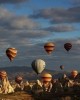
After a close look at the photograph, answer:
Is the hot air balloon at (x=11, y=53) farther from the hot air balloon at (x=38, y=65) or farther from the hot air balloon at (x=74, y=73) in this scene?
the hot air balloon at (x=74, y=73)

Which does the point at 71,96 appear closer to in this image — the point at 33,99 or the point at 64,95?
the point at 64,95

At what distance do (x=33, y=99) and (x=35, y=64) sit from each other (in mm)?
13369

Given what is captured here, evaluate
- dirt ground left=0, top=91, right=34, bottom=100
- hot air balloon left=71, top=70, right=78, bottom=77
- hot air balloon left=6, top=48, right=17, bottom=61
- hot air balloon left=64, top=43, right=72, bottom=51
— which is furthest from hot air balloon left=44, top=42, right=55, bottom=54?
hot air balloon left=71, top=70, right=78, bottom=77

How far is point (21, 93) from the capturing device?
329 ft

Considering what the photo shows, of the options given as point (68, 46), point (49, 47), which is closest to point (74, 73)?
point (68, 46)

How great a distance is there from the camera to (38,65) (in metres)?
106

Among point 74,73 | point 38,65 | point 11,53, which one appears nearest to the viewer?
point 38,65

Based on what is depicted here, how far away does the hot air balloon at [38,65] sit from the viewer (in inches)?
4163

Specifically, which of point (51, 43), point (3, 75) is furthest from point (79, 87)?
point (3, 75)

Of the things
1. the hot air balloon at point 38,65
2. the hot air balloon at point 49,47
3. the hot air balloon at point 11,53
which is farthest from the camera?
the hot air balloon at point 49,47

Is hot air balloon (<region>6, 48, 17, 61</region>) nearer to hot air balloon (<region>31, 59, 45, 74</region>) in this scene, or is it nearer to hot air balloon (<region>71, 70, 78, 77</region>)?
hot air balloon (<region>31, 59, 45, 74</region>)

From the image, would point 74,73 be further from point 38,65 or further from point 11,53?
point 38,65

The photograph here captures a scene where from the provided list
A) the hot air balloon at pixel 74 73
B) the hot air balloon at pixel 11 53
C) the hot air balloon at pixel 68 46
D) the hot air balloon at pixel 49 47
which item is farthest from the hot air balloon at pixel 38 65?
the hot air balloon at pixel 74 73

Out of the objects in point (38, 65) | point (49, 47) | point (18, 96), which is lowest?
point (18, 96)
